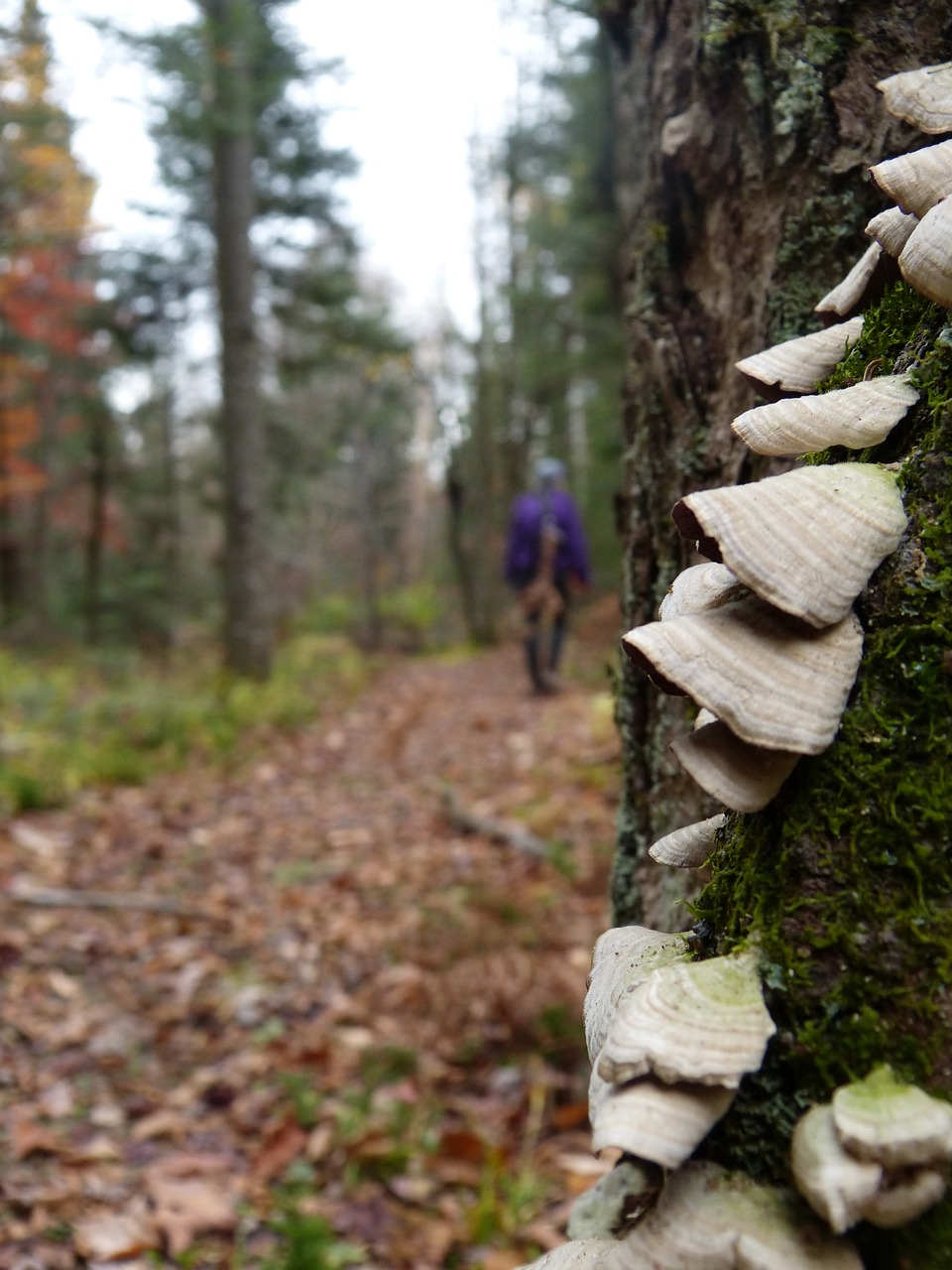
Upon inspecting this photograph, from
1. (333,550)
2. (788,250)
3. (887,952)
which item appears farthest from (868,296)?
(333,550)

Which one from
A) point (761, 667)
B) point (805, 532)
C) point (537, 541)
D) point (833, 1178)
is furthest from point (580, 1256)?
point (537, 541)

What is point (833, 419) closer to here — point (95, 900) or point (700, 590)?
point (700, 590)

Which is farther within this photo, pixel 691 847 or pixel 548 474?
pixel 548 474

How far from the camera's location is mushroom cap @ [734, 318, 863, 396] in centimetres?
127

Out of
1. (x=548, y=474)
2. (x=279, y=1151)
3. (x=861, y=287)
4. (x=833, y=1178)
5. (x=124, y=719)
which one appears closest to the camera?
(x=833, y=1178)

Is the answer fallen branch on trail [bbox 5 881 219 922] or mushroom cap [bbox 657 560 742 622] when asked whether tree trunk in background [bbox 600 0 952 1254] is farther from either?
fallen branch on trail [bbox 5 881 219 922]

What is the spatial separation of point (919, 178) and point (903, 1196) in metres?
1.04

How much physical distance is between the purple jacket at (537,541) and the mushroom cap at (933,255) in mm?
9503

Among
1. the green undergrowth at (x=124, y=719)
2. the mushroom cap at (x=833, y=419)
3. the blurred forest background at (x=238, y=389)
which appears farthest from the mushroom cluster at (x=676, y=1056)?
the green undergrowth at (x=124, y=719)

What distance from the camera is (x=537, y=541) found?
10.5 metres

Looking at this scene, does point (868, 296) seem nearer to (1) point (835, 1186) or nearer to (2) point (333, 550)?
(1) point (835, 1186)

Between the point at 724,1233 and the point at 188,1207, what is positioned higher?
the point at 724,1233

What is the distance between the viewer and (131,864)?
5.96 metres

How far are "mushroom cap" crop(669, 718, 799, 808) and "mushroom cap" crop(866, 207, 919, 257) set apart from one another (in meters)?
0.65
